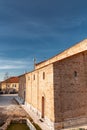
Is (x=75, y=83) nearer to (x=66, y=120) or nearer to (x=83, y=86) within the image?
(x=83, y=86)

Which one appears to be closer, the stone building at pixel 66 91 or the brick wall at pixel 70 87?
the stone building at pixel 66 91

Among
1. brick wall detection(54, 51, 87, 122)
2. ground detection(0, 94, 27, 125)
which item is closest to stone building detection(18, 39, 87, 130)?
brick wall detection(54, 51, 87, 122)

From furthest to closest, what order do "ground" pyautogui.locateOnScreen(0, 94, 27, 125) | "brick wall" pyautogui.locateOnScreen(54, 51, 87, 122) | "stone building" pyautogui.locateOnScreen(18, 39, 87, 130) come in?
"ground" pyautogui.locateOnScreen(0, 94, 27, 125)
"brick wall" pyautogui.locateOnScreen(54, 51, 87, 122)
"stone building" pyautogui.locateOnScreen(18, 39, 87, 130)

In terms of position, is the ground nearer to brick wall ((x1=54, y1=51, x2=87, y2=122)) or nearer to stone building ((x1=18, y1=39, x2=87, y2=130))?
stone building ((x1=18, y1=39, x2=87, y2=130))

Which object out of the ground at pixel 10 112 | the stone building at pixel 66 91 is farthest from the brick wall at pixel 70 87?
the ground at pixel 10 112

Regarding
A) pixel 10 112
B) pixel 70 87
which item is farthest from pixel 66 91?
pixel 10 112

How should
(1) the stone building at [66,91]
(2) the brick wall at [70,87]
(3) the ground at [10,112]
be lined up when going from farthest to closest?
(3) the ground at [10,112] < (2) the brick wall at [70,87] < (1) the stone building at [66,91]

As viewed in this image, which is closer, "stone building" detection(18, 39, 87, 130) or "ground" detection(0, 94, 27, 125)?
"stone building" detection(18, 39, 87, 130)

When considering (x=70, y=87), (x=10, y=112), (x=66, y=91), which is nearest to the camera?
(x=66, y=91)

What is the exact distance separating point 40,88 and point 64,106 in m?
5.58

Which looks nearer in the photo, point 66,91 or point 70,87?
point 66,91

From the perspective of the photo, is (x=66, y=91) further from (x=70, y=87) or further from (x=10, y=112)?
(x=10, y=112)

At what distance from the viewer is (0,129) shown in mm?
16094

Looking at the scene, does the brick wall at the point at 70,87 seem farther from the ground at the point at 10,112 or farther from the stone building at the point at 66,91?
the ground at the point at 10,112
